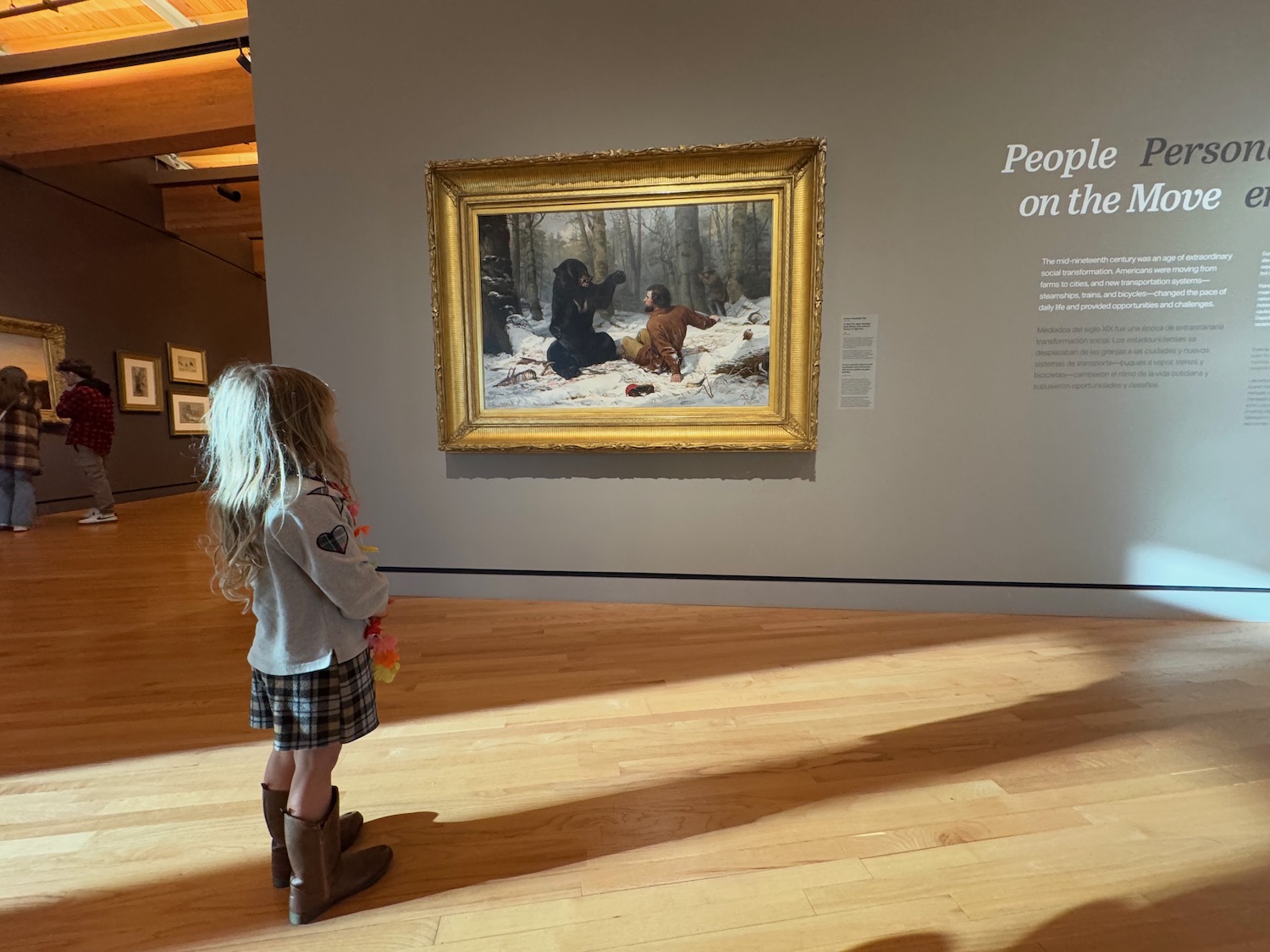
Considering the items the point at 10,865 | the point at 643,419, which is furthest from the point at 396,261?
the point at 10,865

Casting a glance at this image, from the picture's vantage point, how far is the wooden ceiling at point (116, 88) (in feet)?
20.1

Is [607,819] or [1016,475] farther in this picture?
[1016,475]

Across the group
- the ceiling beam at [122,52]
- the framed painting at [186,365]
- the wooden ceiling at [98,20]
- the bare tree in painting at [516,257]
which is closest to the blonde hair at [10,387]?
the ceiling beam at [122,52]

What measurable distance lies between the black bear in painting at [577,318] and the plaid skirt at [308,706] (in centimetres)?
272

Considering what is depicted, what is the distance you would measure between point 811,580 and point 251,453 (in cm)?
340

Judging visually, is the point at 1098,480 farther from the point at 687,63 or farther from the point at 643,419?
the point at 687,63

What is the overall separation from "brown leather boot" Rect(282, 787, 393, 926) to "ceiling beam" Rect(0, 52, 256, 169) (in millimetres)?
7782

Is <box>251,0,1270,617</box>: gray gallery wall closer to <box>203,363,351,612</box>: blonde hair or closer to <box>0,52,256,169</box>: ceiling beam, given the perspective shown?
<box>203,363,351,612</box>: blonde hair

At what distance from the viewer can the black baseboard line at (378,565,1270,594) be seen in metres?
3.74

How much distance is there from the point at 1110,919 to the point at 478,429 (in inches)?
146

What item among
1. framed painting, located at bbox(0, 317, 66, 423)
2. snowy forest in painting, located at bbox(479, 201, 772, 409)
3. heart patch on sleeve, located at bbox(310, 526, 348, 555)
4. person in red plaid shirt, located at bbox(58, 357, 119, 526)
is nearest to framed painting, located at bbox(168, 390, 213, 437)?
framed painting, located at bbox(0, 317, 66, 423)

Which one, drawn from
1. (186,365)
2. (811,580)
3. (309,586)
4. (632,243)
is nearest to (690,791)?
(309,586)

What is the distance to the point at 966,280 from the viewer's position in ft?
12.0

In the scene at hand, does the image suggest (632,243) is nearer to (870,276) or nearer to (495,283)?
(495,283)
